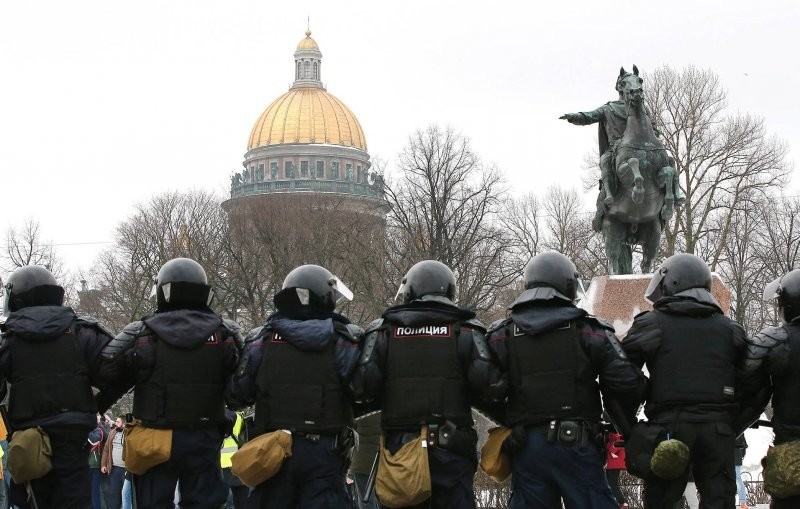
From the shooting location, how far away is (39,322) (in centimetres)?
951

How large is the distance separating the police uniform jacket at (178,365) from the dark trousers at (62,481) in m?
0.61

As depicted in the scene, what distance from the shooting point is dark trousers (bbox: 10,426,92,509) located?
9.34 meters

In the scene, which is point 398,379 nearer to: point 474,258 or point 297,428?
point 297,428

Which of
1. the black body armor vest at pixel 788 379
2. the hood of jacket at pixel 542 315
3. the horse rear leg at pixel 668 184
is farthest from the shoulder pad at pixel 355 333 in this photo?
the horse rear leg at pixel 668 184

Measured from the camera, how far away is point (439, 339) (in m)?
8.54

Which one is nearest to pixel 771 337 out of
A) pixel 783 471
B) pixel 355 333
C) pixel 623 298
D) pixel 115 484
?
pixel 783 471

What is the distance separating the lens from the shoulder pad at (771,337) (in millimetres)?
8594

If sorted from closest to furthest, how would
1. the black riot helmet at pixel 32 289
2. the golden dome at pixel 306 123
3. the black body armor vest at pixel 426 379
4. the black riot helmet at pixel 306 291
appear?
the black body armor vest at pixel 426 379
the black riot helmet at pixel 306 291
the black riot helmet at pixel 32 289
the golden dome at pixel 306 123

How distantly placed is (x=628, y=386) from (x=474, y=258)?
35601mm

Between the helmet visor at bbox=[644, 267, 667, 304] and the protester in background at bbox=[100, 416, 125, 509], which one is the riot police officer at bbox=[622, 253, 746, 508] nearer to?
the helmet visor at bbox=[644, 267, 667, 304]

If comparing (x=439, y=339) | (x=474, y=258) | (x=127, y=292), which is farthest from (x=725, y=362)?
(x=127, y=292)

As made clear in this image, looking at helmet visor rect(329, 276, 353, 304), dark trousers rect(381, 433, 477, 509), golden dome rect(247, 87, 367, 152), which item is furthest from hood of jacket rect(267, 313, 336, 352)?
golden dome rect(247, 87, 367, 152)

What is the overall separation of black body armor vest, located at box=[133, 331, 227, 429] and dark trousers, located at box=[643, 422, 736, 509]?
310 centimetres

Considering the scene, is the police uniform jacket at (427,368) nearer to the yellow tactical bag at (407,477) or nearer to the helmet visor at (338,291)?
the yellow tactical bag at (407,477)
